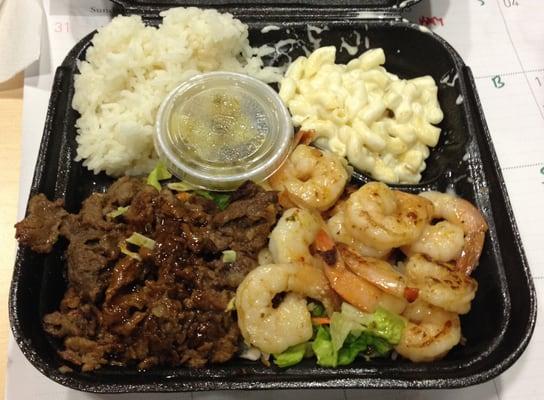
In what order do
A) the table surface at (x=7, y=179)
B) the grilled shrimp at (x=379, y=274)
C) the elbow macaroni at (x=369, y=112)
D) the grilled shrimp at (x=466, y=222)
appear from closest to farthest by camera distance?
the grilled shrimp at (x=379, y=274)
the grilled shrimp at (x=466, y=222)
the table surface at (x=7, y=179)
the elbow macaroni at (x=369, y=112)

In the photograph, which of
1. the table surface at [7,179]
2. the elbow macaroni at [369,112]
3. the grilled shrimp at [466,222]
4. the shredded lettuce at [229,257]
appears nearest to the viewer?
the shredded lettuce at [229,257]

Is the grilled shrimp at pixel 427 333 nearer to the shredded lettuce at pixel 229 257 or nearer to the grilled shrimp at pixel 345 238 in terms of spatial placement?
the grilled shrimp at pixel 345 238

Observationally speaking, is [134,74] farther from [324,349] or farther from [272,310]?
[324,349]

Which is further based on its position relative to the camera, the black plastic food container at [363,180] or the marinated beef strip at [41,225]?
the marinated beef strip at [41,225]

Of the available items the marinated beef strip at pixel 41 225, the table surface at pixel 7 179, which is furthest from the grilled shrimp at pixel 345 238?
the table surface at pixel 7 179

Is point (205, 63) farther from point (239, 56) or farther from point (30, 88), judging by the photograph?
point (30, 88)

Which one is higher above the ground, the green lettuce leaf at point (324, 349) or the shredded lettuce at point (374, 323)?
the shredded lettuce at point (374, 323)

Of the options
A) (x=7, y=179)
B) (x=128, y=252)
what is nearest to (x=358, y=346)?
(x=128, y=252)
